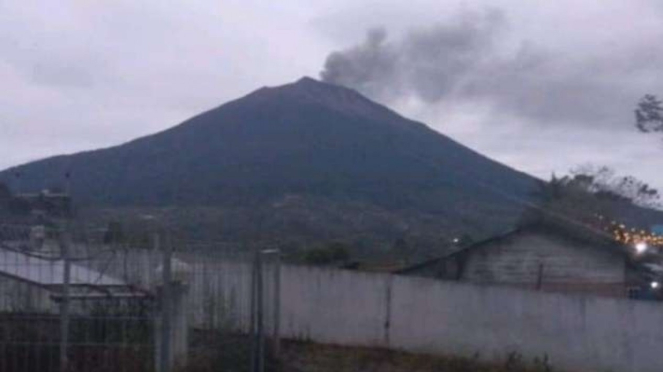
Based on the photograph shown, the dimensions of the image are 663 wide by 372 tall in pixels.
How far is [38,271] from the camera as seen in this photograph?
67.6 ft

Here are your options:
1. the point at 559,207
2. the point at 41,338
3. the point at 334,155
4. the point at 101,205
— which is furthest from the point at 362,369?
the point at 334,155

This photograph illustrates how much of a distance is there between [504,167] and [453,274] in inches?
1897

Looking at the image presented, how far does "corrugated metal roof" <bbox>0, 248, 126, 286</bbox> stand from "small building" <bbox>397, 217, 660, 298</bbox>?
21.3m

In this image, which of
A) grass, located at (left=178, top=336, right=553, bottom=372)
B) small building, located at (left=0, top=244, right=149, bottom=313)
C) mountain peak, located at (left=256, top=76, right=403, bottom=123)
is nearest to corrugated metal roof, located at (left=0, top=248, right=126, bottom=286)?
small building, located at (left=0, top=244, right=149, bottom=313)

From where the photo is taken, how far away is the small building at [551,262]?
4275 cm

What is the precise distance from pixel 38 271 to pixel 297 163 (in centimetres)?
5424

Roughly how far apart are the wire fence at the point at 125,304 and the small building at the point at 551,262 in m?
19.8

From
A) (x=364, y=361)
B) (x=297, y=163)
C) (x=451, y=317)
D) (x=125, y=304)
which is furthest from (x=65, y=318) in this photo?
(x=297, y=163)

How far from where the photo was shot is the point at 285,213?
58000 millimetres

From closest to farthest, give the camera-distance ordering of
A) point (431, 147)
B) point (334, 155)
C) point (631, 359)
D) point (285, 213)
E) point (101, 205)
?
point (631, 359) < point (101, 205) < point (285, 213) < point (334, 155) < point (431, 147)

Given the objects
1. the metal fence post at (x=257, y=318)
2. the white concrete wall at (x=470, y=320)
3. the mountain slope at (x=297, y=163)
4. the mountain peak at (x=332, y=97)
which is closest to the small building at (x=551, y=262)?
the white concrete wall at (x=470, y=320)

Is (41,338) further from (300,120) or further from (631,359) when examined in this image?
(300,120)

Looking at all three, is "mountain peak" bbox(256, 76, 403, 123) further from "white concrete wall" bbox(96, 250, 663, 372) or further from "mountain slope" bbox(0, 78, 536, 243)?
"white concrete wall" bbox(96, 250, 663, 372)

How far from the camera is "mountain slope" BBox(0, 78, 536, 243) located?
210 ft
